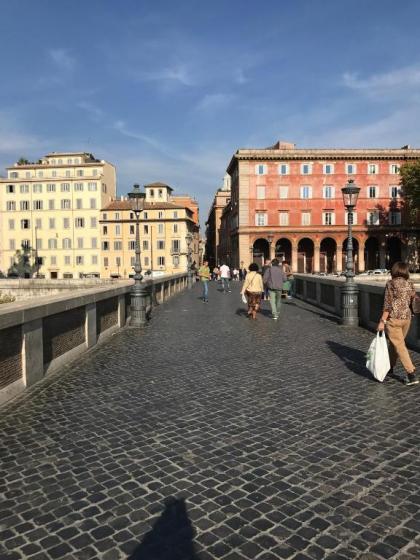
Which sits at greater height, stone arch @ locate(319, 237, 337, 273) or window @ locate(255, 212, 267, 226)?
window @ locate(255, 212, 267, 226)

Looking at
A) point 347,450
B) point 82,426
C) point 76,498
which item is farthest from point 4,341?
point 347,450

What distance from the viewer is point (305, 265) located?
5925cm

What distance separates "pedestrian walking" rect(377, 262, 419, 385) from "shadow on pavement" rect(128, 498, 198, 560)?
410 centimetres

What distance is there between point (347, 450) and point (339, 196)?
186ft

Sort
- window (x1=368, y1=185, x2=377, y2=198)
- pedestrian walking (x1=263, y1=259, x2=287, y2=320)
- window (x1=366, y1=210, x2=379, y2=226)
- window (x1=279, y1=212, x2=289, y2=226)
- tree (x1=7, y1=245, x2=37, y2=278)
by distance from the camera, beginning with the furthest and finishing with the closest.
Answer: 1. tree (x1=7, y1=245, x2=37, y2=278)
2. window (x1=368, y1=185, x2=377, y2=198)
3. window (x1=366, y1=210, x2=379, y2=226)
4. window (x1=279, y1=212, x2=289, y2=226)
5. pedestrian walking (x1=263, y1=259, x2=287, y2=320)

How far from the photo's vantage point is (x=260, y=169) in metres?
56.2

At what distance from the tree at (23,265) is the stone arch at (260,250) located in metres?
37.9

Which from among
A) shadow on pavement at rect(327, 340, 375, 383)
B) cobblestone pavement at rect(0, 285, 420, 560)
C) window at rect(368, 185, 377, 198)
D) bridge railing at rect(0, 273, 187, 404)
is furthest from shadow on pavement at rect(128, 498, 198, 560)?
window at rect(368, 185, 377, 198)

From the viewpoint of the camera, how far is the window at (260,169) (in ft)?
184

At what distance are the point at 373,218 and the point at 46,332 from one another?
5600cm

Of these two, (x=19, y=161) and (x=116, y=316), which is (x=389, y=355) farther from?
(x=19, y=161)

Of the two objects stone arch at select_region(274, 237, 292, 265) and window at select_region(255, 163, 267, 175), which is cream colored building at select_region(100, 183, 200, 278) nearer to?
stone arch at select_region(274, 237, 292, 265)

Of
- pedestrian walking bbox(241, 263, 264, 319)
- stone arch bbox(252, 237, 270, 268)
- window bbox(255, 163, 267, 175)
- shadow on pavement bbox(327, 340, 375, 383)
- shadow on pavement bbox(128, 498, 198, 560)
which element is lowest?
shadow on pavement bbox(327, 340, 375, 383)

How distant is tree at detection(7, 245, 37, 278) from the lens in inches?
2857
